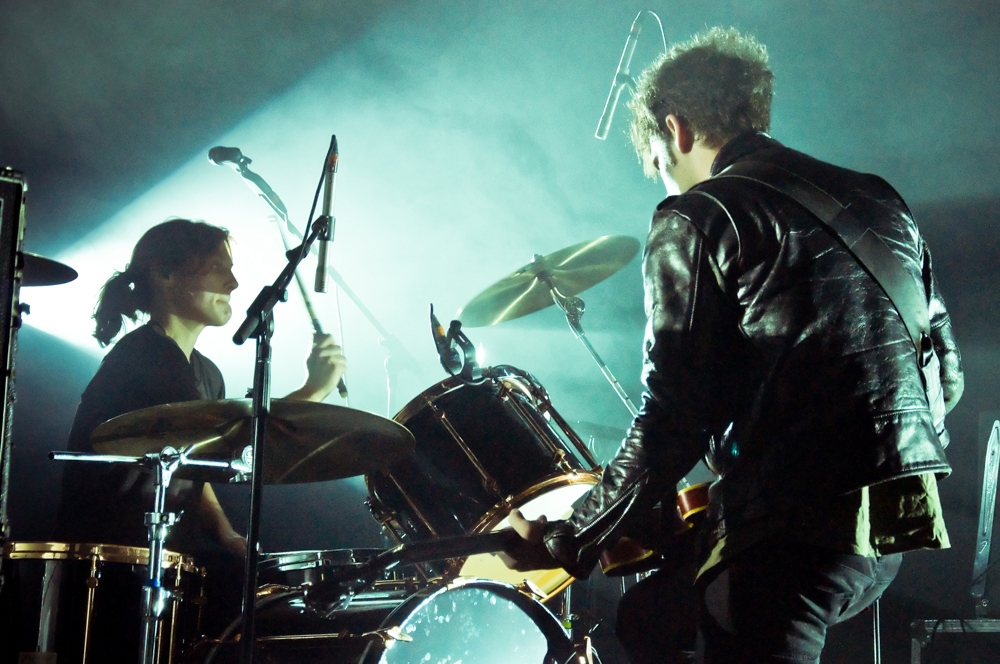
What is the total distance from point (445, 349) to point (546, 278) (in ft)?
4.70

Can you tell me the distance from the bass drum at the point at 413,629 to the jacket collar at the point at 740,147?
132 cm

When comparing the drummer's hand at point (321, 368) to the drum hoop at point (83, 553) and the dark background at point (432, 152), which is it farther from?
the dark background at point (432, 152)

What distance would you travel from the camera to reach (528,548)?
1.65 meters

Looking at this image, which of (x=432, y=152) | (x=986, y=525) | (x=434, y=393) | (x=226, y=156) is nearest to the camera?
(x=434, y=393)

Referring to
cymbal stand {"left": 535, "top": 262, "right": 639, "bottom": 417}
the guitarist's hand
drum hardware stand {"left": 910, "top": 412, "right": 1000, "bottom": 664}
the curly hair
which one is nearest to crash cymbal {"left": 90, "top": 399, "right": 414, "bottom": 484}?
the guitarist's hand

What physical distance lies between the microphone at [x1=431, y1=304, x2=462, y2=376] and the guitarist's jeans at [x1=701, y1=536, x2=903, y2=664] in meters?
1.27

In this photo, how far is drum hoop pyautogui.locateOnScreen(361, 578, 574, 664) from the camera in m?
2.32

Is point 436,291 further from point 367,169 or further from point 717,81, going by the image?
point 717,81

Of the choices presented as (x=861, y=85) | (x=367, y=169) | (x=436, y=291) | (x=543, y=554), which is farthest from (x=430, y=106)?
(x=543, y=554)

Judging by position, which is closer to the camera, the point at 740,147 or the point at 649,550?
the point at 649,550

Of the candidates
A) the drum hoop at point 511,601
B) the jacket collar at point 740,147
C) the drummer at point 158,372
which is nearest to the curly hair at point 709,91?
the jacket collar at point 740,147

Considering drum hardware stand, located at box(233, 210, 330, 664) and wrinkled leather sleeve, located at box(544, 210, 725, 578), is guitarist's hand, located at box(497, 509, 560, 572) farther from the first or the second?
drum hardware stand, located at box(233, 210, 330, 664)

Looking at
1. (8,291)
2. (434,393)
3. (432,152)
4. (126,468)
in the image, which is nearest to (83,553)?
(126,468)

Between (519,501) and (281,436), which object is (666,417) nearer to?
(519,501)
